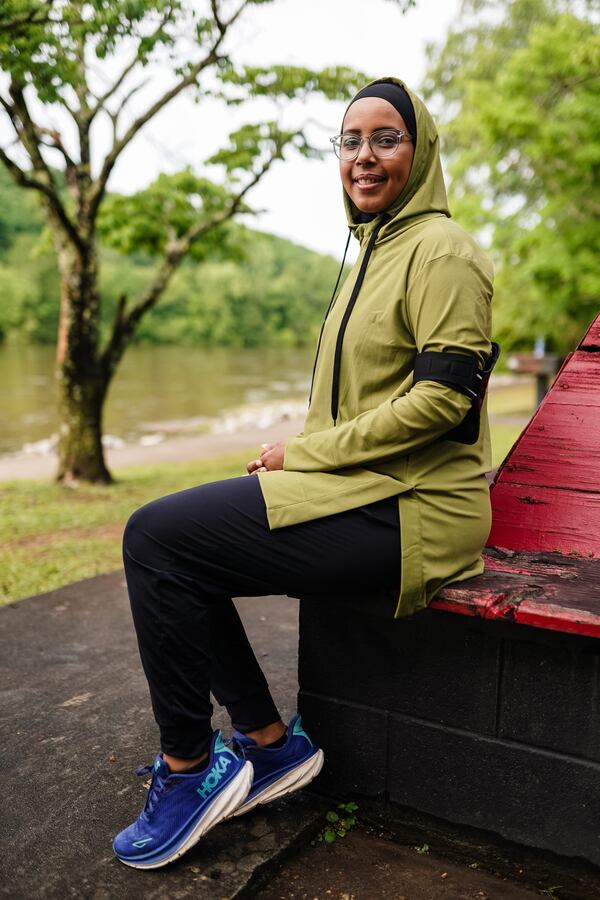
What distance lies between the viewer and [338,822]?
2.38 m

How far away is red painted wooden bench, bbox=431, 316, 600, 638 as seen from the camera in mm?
2004

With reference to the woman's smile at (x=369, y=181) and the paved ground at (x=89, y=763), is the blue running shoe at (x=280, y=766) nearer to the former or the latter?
the paved ground at (x=89, y=763)

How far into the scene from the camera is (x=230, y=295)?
81.6m

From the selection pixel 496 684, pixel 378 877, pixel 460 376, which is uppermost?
pixel 460 376

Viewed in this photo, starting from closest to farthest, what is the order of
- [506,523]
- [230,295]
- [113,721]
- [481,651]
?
[481,651] → [506,523] → [113,721] → [230,295]

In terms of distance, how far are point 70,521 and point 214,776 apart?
198 inches

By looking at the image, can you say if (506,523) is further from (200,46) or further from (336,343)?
(200,46)

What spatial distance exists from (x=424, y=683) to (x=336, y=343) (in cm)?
91

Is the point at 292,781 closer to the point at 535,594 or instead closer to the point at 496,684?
the point at 496,684

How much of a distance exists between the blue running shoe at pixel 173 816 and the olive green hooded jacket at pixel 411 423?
645 mm

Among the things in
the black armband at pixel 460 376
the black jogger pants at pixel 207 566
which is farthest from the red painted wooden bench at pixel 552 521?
the black armband at pixel 460 376

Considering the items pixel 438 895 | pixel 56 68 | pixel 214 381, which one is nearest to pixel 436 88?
pixel 214 381

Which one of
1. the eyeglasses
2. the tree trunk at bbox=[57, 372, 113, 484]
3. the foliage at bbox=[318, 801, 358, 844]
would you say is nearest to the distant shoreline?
the tree trunk at bbox=[57, 372, 113, 484]

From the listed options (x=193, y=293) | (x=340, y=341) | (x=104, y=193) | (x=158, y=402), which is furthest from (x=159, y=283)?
(x=193, y=293)
